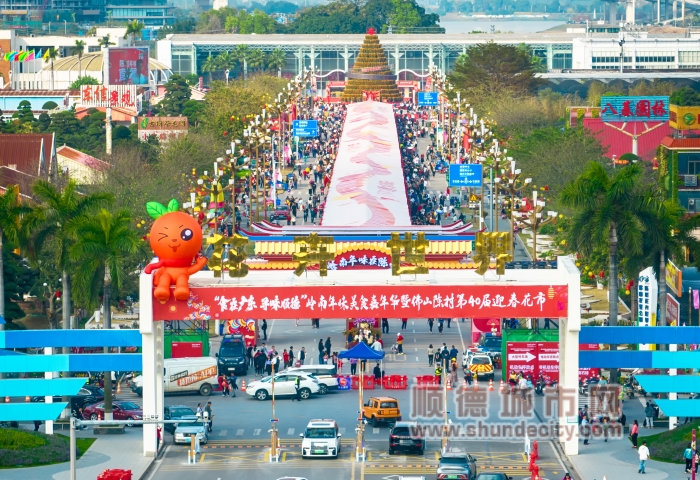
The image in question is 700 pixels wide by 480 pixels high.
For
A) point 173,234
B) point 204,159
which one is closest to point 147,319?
point 173,234

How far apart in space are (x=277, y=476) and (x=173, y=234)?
9798mm

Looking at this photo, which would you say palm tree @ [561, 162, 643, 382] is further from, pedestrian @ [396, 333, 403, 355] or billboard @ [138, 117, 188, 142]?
billboard @ [138, 117, 188, 142]

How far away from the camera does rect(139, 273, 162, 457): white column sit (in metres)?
61.1

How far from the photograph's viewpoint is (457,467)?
5703cm

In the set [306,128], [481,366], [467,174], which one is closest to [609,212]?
[481,366]

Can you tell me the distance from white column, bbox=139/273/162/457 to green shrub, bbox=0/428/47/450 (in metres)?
4.20

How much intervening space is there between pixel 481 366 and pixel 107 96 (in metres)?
119

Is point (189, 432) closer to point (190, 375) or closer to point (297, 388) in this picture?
point (190, 375)

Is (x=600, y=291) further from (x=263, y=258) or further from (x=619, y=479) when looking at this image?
(x=619, y=479)

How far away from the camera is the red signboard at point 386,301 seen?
203ft

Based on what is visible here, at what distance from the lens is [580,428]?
216 feet

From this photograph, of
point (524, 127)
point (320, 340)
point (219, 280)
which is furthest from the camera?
point (524, 127)

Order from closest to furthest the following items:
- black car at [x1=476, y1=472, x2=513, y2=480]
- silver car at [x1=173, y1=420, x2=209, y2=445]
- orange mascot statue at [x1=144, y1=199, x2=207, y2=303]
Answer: black car at [x1=476, y1=472, x2=513, y2=480]
orange mascot statue at [x1=144, y1=199, x2=207, y2=303]
silver car at [x1=173, y1=420, x2=209, y2=445]

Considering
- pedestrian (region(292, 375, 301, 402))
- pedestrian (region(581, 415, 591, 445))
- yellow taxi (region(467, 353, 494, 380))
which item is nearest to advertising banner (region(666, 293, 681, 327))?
yellow taxi (region(467, 353, 494, 380))
